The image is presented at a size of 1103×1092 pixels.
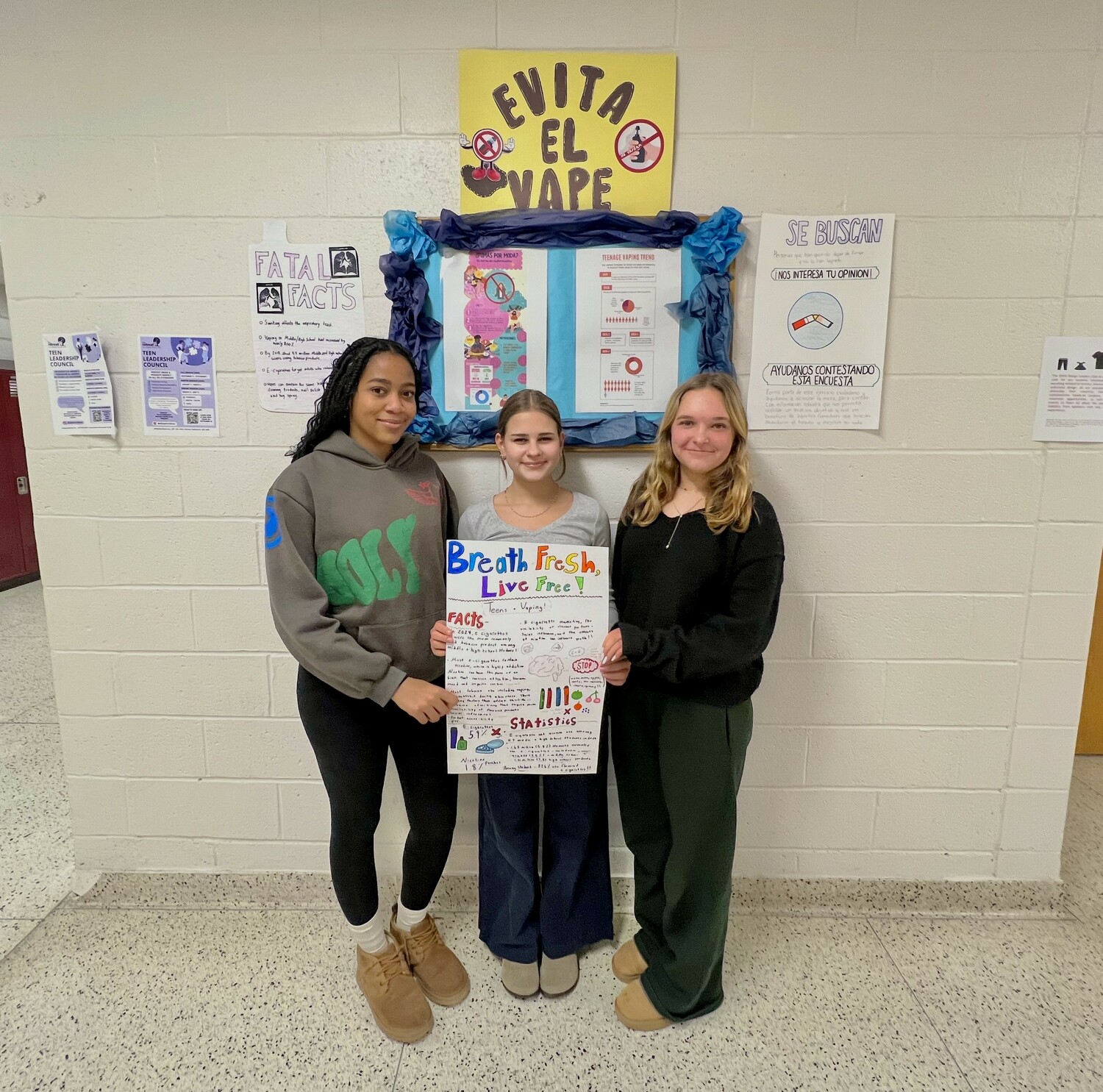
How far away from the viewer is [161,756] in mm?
1781

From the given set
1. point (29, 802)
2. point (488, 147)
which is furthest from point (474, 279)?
point (29, 802)

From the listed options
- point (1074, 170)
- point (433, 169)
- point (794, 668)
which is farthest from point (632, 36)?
point (794, 668)

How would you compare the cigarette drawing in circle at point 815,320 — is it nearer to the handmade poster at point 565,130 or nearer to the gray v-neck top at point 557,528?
the handmade poster at point 565,130

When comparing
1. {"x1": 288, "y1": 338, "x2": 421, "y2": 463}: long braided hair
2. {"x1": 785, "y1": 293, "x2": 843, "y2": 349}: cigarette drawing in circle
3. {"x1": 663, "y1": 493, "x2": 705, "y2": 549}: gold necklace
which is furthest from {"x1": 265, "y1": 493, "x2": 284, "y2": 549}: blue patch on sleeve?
{"x1": 785, "y1": 293, "x2": 843, "y2": 349}: cigarette drawing in circle

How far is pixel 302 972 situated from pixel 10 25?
7.78ft

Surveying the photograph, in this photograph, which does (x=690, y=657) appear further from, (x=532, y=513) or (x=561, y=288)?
(x=561, y=288)

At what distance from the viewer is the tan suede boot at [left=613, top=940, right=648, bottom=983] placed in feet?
5.11

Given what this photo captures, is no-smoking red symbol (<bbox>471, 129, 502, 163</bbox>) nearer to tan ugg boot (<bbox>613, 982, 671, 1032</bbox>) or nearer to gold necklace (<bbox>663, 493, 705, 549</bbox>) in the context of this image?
gold necklace (<bbox>663, 493, 705, 549</bbox>)

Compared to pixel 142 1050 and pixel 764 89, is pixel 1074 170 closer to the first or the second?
pixel 764 89

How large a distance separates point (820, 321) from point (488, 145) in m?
0.91

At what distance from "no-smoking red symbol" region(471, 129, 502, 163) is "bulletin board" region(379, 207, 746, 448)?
0.13 metres

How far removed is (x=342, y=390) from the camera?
1382mm

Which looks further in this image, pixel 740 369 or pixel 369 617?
pixel 740 369

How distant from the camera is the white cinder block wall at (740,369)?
4.86 feet
